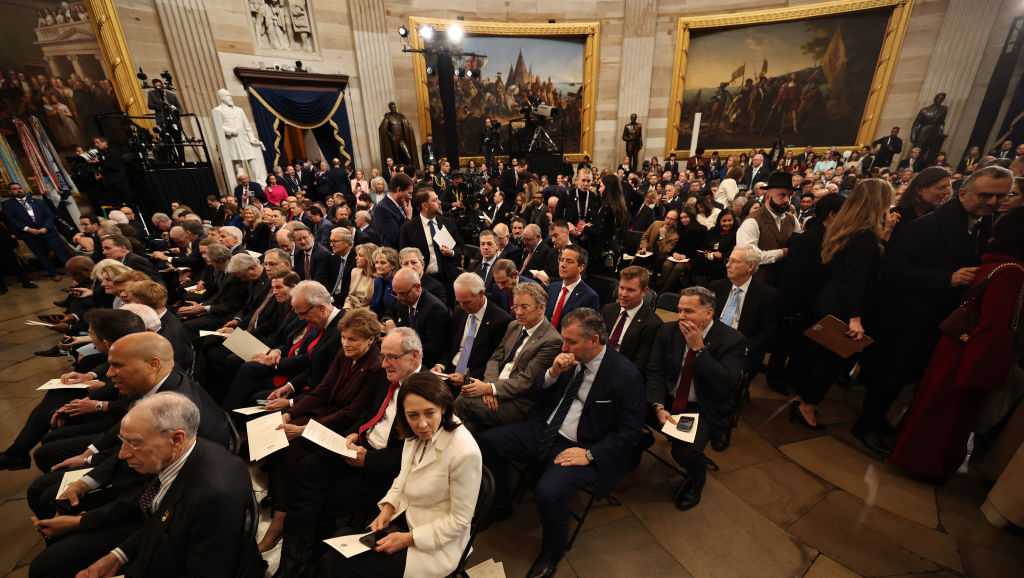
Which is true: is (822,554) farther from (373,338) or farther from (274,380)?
(274,380)

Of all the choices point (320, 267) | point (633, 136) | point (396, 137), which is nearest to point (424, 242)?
point (320, 267)

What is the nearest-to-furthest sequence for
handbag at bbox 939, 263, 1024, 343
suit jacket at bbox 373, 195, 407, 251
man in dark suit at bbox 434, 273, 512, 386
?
1. handbag at bbox 939, 263, 1024, 343
2. man in dark suit at bbox 434, 273, 512, 386
3. suit jacket at bbox 373, 195, 407, 251

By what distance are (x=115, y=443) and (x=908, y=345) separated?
551 centimetres

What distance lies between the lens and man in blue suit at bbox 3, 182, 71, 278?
7492mm

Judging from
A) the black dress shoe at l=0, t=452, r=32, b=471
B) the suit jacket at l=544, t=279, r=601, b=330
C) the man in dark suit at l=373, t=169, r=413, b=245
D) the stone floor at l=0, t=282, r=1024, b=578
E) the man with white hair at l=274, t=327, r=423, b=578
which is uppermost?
the man in dark suit at l=373, t=169, r=413, b=245

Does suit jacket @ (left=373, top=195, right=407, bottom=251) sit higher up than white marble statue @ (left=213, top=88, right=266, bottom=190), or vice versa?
white marble statue @ (left=213, top=88, right=266, bottom=190)

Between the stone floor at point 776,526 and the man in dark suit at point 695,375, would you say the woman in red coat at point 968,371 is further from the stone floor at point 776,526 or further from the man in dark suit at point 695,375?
the man in dark suit at point 695,375

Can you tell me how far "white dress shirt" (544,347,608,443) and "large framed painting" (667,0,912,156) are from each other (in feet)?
45.4

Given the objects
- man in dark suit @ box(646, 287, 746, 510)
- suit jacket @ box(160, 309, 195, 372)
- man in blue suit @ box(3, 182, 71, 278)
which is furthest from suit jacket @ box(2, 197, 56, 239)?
man in dark suit @ box(646, 287, 746, 510)

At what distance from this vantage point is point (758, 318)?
3.26 meters

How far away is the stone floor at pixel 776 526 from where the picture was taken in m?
2.25

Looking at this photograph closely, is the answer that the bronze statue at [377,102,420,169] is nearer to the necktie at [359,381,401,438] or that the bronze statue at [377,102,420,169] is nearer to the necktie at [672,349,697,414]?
the necktie at [359,381,401,438]

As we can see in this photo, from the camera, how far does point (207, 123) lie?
1028 centimetres

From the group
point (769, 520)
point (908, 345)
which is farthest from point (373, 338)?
point (908, 345)
